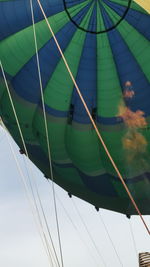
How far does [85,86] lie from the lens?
1382 cm

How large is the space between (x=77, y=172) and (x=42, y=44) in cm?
452

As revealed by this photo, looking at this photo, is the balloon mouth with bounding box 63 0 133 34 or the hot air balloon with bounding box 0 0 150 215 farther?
the hot air balloon with bounding box 0 0 150 215

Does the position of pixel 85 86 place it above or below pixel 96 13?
below

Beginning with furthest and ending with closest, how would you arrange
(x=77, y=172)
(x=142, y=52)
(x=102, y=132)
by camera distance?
(x=77, y=172) → (x=102, y=132) → (x=142, y=52)

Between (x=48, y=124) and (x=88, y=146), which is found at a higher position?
(x=48, y=124)

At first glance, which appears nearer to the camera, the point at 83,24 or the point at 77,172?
the point at 83,24

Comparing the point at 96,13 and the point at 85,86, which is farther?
the point at 85,86

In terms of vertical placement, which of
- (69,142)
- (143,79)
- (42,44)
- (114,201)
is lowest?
(114,201)

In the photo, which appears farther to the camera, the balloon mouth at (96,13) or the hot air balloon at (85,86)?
the hot air balloon at (85,86)

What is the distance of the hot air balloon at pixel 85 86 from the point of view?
1285 centimetres

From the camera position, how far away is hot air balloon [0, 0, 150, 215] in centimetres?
1285

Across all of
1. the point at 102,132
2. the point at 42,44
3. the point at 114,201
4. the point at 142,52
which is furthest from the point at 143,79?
the point at 114,201

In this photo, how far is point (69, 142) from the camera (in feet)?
48.2

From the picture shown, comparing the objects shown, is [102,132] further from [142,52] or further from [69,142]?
[142,52]
